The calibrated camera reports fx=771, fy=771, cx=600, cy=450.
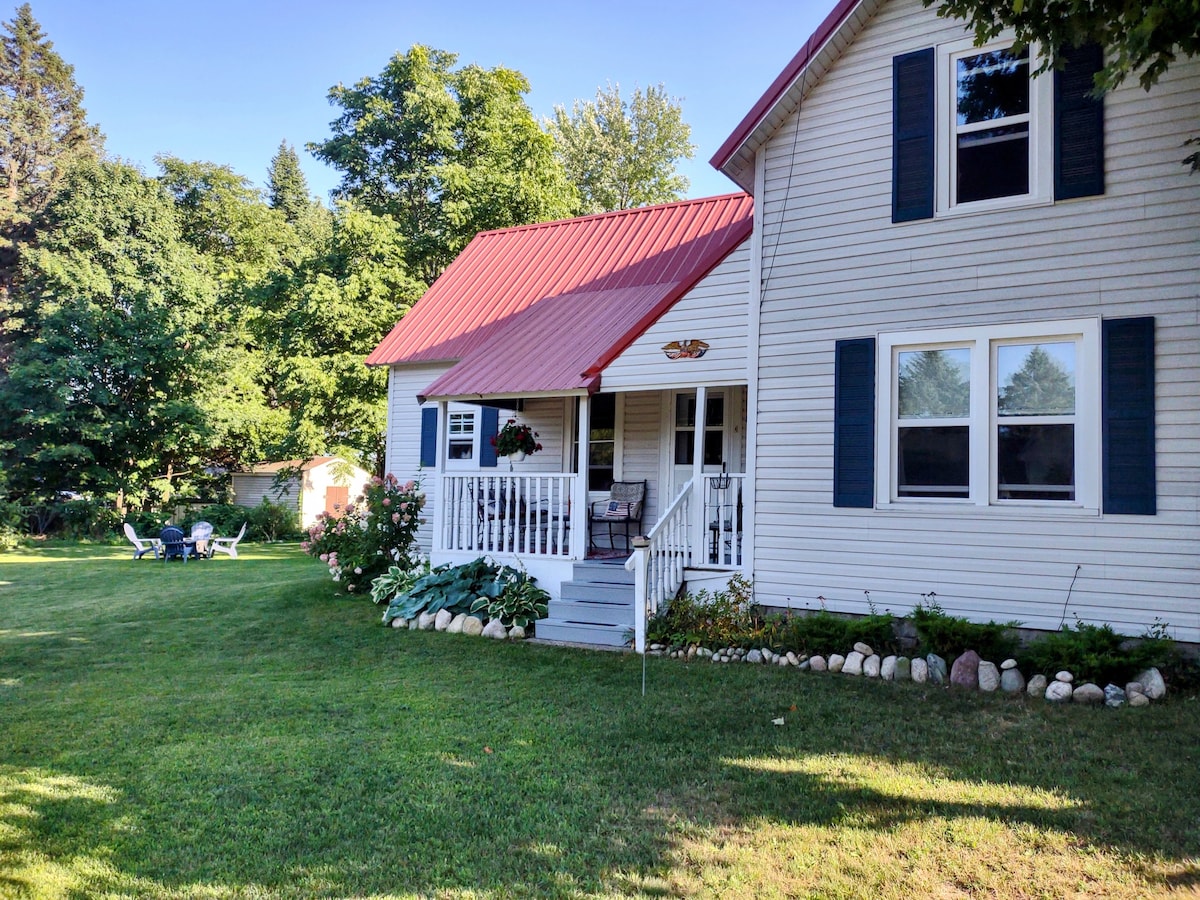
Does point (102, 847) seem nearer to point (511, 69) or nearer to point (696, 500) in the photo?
point (696, 500)

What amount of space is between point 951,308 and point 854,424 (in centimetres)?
143

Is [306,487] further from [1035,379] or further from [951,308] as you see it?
[1035,379]

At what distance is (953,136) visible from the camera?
7.64 metres

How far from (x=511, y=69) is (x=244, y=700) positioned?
81.4 ft

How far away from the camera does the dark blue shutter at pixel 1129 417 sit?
21.6 feet

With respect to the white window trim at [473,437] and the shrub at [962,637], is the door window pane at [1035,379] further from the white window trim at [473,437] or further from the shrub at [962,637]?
the white window trim at [473,437]

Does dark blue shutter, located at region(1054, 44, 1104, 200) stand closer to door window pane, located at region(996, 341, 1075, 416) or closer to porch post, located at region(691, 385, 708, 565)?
door window pane, located at region(996, 341, 1075, 416)

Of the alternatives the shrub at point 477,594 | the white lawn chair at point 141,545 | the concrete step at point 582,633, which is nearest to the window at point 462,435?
the shrub at point 477,594

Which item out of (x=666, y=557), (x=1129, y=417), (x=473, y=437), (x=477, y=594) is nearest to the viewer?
(x=1129, y=417)

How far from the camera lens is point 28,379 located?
2306cm

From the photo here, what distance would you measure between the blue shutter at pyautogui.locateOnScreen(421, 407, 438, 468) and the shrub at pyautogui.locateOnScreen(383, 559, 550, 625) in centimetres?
373

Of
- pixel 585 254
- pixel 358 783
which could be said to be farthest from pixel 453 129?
pixel 358 783

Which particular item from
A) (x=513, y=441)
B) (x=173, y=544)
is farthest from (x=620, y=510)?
(x=173, y=544)

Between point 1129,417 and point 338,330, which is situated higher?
point 338,330
